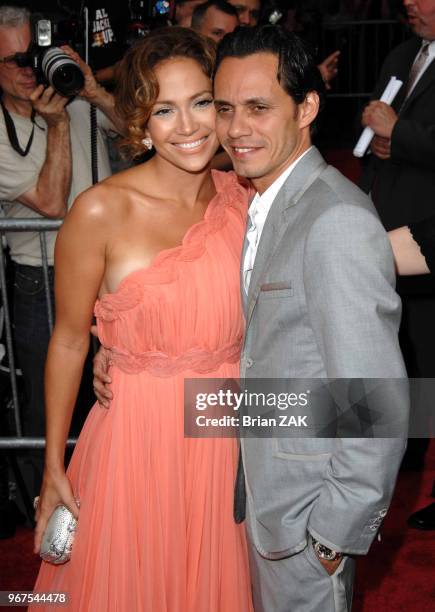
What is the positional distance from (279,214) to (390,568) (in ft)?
6.22

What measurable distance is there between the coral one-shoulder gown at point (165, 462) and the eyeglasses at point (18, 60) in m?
1.43

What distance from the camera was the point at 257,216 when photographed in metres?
1.98

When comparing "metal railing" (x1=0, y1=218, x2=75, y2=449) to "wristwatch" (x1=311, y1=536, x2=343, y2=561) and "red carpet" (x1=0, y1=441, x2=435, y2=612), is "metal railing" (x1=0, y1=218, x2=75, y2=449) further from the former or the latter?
"wristwatch" (x1=311, y1=536, x2=343, y2=561)

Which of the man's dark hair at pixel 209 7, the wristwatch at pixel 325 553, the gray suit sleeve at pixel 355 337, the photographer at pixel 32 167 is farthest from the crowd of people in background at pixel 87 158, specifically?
the wristwatch at pixel 325 553

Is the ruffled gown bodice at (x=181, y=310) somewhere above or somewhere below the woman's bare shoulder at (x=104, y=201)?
below

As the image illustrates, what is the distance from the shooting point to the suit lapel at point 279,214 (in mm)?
1830

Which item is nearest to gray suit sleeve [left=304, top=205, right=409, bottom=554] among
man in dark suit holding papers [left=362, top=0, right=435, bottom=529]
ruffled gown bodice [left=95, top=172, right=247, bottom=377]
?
ruffled gown bodice [left=95, top=172, right=247, bottom=377]

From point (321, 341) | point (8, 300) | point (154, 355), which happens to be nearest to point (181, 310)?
point (154, 355)

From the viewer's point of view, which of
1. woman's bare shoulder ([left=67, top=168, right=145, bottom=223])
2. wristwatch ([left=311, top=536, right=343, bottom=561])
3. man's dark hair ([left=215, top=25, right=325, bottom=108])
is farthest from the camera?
woman's bare shoulder ([left=67, top=168, right=145, bottom=223])

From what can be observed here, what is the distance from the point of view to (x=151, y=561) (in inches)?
86.2

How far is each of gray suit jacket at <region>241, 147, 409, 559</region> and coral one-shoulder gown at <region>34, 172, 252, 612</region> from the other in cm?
31

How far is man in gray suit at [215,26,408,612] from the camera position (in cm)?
165

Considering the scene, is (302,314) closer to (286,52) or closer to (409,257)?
(286,52)

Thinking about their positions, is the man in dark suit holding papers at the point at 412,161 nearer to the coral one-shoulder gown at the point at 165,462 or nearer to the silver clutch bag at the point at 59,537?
the coral one-shoulder gown at the point at 165,462
